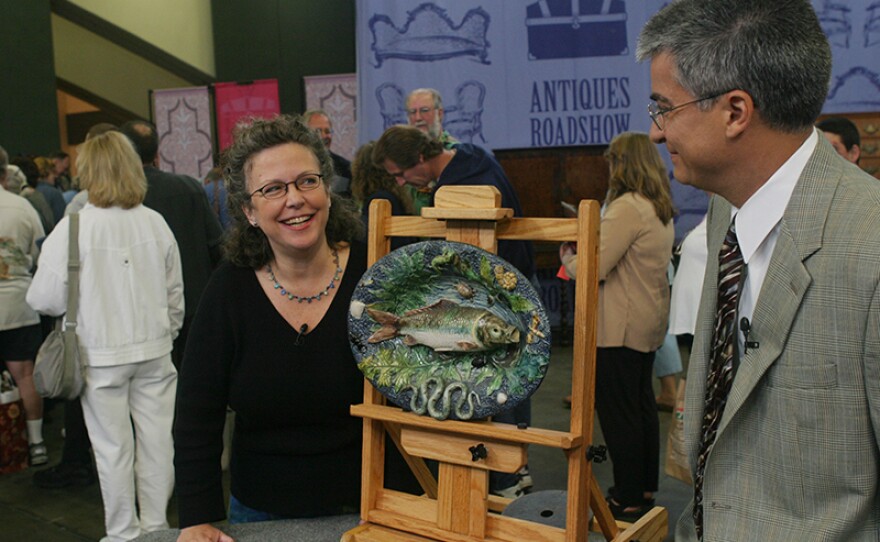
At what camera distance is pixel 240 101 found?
7.89 meters

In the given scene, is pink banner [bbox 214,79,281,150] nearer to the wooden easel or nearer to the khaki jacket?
the khaki jacket

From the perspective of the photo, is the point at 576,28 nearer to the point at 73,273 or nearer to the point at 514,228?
the point at 73,273

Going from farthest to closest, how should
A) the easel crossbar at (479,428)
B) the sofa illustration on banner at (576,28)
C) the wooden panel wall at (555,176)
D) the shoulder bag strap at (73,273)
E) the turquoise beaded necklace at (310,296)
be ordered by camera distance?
the sofa illustration on banner at (576,28) → the wooden panel wall at (555,176) → the shoulder bag strap at (73,273) → the turquoise beaded necklace at (310,296) → the easel crossbar at (479,428)

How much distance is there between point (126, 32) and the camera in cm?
851

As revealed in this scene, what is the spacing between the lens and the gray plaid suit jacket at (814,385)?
98 cm

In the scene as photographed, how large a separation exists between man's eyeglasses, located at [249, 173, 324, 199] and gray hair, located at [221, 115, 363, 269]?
1.7 inches

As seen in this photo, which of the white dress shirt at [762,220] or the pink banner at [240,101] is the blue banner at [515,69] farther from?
the white dress shirt at [762,220]

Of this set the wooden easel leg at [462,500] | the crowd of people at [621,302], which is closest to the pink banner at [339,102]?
the crowd of people at [621,302]

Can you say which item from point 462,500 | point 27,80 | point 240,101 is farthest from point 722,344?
point 27,80

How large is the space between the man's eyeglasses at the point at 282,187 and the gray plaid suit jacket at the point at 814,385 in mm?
900

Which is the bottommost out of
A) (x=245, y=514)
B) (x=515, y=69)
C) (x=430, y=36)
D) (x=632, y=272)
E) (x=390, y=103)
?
(x=245, y=514)

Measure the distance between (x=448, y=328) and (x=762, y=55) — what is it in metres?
0.70

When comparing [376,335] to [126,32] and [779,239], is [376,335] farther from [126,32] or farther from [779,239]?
[126,32]

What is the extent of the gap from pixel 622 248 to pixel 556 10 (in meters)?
4.01
